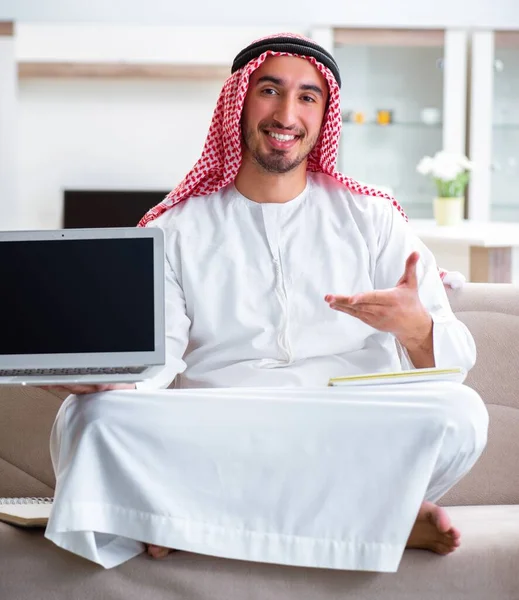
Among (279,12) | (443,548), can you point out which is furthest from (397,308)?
(279,12)

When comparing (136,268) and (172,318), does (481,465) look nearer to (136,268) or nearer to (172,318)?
(172,318)

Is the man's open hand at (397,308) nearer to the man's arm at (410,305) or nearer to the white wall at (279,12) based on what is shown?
the man's arm at (410,305)

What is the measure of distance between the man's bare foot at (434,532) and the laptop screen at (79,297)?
1.91 feet

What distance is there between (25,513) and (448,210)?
3529mm

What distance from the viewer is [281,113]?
226cm

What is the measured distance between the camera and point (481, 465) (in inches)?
88.3

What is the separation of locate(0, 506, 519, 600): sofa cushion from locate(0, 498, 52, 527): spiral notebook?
9 centimetres


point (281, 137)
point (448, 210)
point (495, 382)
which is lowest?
point (495, 382)

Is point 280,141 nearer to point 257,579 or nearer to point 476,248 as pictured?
point 257,579

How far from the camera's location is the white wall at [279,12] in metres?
5.63

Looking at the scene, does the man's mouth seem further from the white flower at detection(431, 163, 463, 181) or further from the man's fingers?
the white flower at detection(431, 163, 463, 181)

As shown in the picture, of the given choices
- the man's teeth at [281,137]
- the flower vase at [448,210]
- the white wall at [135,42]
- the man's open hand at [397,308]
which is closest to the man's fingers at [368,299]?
the man's open hand at [397,308]

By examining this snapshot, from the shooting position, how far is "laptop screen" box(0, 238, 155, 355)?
177 cm

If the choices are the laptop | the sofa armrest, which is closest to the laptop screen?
the laptop
